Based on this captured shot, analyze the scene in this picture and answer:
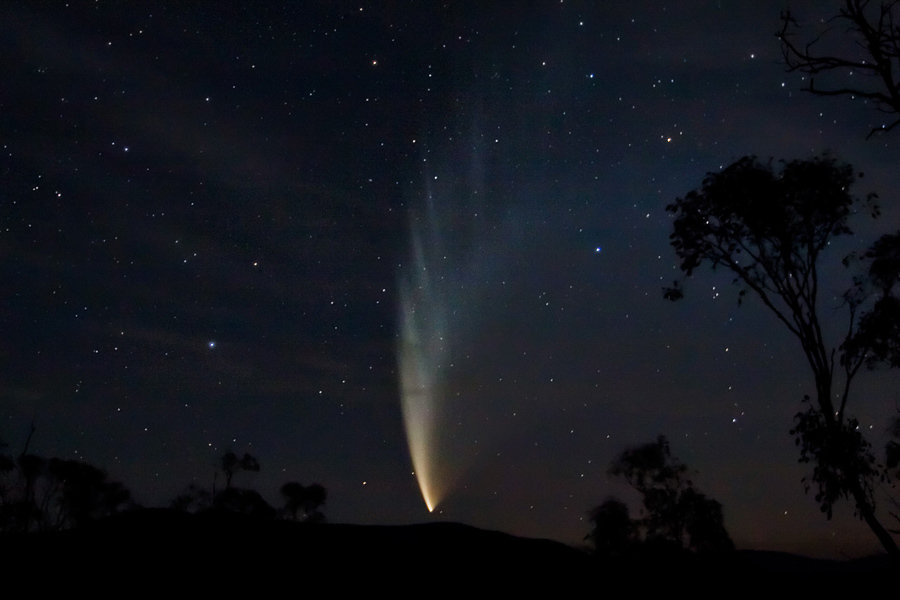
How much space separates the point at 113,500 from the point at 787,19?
Answer: 5398 cm

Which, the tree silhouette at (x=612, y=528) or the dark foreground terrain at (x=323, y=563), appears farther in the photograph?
the tree silhouette at (x=612, y=528)

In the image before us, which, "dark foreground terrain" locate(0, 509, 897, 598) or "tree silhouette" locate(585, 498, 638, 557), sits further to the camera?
"tree silhouette" locate(585, 498, 638, 557)

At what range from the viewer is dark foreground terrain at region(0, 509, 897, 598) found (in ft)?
45.3

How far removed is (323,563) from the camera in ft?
50.9

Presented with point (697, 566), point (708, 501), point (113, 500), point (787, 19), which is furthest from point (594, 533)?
point (787, 19)

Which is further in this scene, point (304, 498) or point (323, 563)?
point (304, 498)

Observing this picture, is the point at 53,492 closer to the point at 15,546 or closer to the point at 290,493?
the point at 290,493

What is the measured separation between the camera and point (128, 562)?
46.6 ft

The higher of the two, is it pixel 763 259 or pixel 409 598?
pixel 763 259

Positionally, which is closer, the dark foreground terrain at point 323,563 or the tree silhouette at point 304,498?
the dark foreground terrain at point 323,563

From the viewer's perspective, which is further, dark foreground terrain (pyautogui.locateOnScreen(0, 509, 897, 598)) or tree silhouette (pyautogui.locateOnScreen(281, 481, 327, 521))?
tree silhouette (pyautogui.locateOnScreen(281, 481, 327, 521))

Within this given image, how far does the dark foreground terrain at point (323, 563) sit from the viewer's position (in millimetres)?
13812

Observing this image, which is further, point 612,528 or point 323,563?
point 612,528

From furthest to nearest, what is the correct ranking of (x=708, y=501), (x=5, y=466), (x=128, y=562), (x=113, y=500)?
1. (x=113, y=500)
2. (x=5, y=466)
3. (x=708, y=501)
4. (x=128, y=562)
